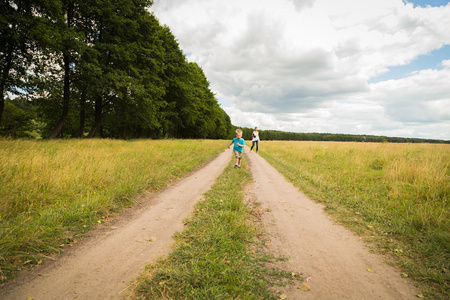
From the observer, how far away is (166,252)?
3.04 metres

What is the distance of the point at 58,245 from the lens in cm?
309

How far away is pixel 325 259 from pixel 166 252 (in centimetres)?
267

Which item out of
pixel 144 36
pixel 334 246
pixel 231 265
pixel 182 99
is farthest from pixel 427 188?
pixel 182 99

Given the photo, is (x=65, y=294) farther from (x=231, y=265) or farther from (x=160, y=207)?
(x=160, y=207)

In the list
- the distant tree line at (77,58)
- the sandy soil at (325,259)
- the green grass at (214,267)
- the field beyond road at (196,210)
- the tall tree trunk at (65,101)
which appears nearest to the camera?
the green grass at (214,267)

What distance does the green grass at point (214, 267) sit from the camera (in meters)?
2.21

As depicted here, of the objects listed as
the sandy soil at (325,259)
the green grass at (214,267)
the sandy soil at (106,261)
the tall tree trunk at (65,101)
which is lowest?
the sandy soil at (106,261)

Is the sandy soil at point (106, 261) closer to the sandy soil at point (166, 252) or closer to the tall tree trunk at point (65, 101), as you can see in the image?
the sandy soil at point (166, 252)

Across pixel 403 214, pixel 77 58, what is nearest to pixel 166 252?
pixel 403 214

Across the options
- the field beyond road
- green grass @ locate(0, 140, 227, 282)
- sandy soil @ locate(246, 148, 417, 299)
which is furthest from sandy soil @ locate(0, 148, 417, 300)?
green grass @ locate(0, 140, 227, 282)

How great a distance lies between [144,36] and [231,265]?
77.6ft

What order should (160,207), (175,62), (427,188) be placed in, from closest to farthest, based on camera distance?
(160,207)
(427,188)
(175,62)

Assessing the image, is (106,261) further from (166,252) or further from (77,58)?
(77,58)

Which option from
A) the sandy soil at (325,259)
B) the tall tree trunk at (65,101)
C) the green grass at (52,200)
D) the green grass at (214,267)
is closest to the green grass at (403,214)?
the sandy soil at (325,259)
